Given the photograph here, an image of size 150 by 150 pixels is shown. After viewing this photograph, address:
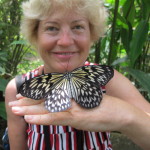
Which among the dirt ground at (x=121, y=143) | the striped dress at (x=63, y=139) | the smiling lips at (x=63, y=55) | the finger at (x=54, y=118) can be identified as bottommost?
the dirt ground at (x=121, y=143)

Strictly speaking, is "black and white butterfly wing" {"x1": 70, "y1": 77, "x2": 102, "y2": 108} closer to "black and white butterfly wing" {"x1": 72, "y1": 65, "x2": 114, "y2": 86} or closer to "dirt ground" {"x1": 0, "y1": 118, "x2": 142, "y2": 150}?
"black and white butterfly wing" {"x1": 72, "y1": 65, "x2": 114, "y2": 86}

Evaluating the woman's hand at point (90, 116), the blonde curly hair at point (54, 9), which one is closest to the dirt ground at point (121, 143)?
the blonde curly hair at point (54, 9)

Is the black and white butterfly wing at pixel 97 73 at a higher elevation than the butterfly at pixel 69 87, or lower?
higher

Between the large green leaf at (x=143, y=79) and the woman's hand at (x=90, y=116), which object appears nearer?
the woman's hand at (x=90, y=116)

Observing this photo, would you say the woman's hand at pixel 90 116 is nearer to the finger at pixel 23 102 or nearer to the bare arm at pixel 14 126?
the finger at pixel 23 102

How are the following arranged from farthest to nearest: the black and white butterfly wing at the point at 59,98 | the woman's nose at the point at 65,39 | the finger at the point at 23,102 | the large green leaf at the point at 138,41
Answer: the large green leaf at the point at 138,41, the woman's nose at the point at 65,39, the finger at the point at 23,102, the black and white butterfly wing at the point at 59,98

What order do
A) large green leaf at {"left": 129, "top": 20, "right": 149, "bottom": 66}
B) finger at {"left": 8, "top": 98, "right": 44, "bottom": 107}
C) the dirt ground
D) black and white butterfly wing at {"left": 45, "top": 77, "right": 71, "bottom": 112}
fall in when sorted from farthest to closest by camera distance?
the dirt ground, large green leaf at {"left": 129, "top": 20, "right": 149, "bottom": 66}, finger at {"left": 8, "top": 98, "right": 44, "bottom": 107}, black and white butterfly wing at {"left": 45, "top": 77, "right": 71, "bottom": 112}

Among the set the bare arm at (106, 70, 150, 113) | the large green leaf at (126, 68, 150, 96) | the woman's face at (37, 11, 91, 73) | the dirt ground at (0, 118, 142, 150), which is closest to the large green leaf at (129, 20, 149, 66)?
the large green leaf at (126, 68, 150, 96)
